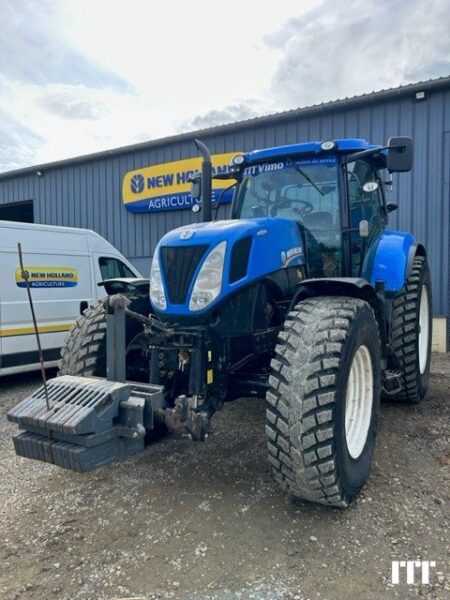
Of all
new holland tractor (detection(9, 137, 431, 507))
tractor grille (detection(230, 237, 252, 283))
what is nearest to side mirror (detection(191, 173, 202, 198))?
new holland tractor (detection(9, 137, 431, 507))

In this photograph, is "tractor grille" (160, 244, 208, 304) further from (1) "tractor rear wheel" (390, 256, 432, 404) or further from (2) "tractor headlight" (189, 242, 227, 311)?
(1) "tractor rear wheel" (390, 256, 432, 404)

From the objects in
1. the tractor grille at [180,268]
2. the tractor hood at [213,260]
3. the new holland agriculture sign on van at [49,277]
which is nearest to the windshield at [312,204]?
the tractor hood at [213,260]

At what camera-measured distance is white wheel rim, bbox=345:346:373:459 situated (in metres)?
3.38

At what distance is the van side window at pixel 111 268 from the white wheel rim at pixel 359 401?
5.38m

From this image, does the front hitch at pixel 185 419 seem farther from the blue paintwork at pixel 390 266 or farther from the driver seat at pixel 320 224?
the blue paintwork at pixel 390 266

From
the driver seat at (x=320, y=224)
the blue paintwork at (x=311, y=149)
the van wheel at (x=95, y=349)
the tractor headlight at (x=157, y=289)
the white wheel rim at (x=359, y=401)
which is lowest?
the white wheel rim at (x=359, y=401)

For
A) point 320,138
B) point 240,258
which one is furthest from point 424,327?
point 320,138

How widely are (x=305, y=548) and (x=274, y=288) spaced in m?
1.77

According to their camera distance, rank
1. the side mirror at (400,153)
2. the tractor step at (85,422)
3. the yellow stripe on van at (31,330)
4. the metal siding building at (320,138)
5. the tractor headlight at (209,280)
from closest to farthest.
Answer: the tractor step at (85,422) < the tractor headlight at (209,280) < the side mirror at (400,153) < the yellow stripe on van at (31,330) < the metal siding building at (320,138)

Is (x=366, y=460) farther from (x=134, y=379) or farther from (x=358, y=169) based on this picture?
(x=358, y=169)

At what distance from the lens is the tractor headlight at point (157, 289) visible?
11.2 ft

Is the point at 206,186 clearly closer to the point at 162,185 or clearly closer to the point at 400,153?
the point at 400,153

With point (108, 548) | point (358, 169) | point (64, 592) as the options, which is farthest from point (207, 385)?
point (358, 169)

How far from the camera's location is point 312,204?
4.28 m
